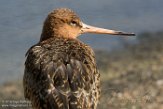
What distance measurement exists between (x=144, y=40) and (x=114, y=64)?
47.9 inches

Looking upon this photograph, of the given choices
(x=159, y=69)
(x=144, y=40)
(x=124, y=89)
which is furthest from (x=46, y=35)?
(x=144, y=40)

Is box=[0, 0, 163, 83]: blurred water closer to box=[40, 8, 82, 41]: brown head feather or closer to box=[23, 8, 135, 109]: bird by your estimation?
box=[40, 8, 82, 41]: brown head feather

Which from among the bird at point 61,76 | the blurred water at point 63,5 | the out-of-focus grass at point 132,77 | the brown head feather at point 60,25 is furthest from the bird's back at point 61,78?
the blurred water at point 63,5

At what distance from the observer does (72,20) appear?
9852 mm

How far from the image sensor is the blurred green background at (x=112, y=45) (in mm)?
12094

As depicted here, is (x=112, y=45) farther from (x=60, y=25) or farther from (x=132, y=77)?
(x=60, y=25)

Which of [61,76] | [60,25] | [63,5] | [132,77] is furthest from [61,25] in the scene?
[63,5]

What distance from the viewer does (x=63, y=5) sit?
13.6 m

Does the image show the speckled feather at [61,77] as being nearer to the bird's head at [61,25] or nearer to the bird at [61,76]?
the bird at [61,76]

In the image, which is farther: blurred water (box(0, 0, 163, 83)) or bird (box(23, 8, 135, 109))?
blurred water (box(0, 0, 163, 83))

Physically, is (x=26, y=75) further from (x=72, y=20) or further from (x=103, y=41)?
(x=103, y=41)

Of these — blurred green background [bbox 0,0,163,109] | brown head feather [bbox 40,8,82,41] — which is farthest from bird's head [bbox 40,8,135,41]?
blurred green background [bbox 0,0,163,109]

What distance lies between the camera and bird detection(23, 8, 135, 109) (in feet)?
27.3

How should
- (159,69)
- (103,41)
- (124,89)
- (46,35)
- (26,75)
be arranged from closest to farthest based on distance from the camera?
(26,75), (46,35), (124,89), (159,69), (103,41)
